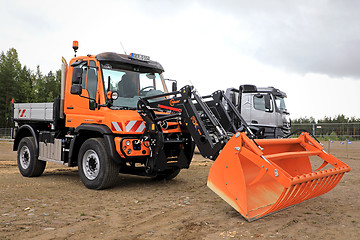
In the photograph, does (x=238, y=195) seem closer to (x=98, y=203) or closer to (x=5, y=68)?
(x=98, y=203)

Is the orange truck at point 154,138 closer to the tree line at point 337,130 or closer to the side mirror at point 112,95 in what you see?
the side mirror at point 112,95

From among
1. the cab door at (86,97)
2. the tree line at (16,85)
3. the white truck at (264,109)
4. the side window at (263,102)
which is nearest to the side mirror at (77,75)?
the cab door at (86,97)

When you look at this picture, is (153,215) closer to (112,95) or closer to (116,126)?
(116,126)

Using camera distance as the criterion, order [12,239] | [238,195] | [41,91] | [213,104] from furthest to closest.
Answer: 1. [41,91]
2. [213,104]
3. [238,195]
4. [12,239]

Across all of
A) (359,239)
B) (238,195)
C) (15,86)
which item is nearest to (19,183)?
(238,195)

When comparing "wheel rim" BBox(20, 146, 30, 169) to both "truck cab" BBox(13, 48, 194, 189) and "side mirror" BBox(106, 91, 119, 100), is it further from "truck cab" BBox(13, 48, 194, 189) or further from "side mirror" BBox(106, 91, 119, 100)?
"side mirror" BBox(106, 91, 119, 100)

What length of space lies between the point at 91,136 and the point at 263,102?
28.2 feet

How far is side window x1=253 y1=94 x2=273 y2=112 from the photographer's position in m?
13.7

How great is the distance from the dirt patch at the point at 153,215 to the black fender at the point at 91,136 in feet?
2.21

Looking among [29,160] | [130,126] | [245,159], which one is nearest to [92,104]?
[130,126]

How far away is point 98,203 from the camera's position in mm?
5652

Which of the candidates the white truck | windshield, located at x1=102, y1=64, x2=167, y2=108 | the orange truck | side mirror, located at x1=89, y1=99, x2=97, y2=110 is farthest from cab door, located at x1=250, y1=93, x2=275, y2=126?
side mirror, located at x1=89, y1=99, x2=97, y2=110

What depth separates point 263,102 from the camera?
45.4 ft

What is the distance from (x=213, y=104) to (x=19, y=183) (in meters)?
4.83
